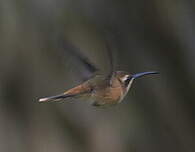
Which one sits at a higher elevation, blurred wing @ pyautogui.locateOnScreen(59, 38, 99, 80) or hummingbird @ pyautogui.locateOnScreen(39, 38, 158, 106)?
blurred wing @ pyautogui.locateOnScreen(59, 38, 99, 80)

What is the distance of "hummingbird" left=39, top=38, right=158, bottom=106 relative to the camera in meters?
1.38

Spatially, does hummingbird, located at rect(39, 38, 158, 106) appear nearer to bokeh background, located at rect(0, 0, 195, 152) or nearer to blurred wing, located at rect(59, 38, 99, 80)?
blurred wing, located at rect(59, 38, 99, 80)

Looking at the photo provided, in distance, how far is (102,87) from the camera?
1.43 metres

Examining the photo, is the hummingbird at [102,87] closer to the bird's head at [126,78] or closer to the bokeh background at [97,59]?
the bird's head at [126,78]

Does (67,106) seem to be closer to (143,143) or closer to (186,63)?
(143,143)

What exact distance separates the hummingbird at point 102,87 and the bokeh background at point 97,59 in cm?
159

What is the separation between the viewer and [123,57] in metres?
3.41

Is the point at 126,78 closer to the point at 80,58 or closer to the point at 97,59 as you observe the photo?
the point at 80,58

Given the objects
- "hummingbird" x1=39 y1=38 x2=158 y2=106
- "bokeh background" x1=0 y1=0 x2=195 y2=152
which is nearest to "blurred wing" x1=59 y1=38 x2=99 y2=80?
"hummingbird" x1=39 y1=38 x2=158 y2=106

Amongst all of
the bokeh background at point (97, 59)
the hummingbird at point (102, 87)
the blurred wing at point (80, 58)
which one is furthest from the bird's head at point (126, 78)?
the bokeh background at point (97, 59)

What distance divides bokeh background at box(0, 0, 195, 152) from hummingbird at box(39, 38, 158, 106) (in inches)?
62.7

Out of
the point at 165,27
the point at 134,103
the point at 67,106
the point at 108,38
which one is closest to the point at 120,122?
the point at 134,103

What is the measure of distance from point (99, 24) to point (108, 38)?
6.42ft

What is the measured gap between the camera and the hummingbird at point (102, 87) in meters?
1.38
